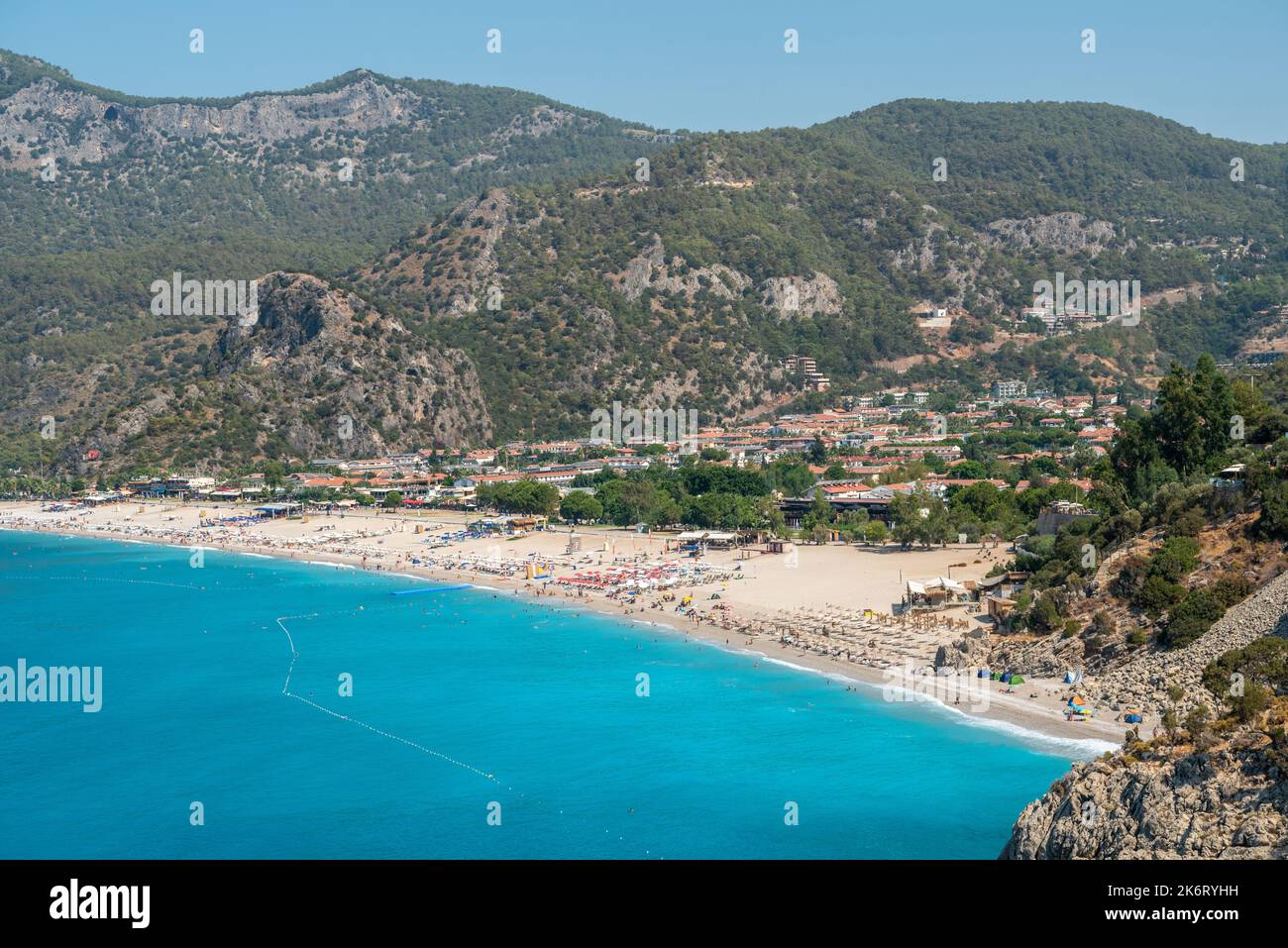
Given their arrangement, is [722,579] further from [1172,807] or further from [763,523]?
[1172,807]

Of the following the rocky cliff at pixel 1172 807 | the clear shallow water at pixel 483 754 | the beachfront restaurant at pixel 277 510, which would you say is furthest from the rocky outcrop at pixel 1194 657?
the beachfront restaurant at pixel 277 510

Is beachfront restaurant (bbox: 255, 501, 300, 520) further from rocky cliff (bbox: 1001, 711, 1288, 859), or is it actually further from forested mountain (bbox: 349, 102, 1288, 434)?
rocky cliff (bbox: 1001, 711, 1288, 859)

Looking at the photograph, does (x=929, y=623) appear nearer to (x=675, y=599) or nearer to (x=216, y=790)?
(x=675, y=599)

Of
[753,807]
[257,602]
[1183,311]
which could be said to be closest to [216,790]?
[753,807]

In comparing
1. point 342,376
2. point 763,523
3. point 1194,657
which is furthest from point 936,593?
point 342,376

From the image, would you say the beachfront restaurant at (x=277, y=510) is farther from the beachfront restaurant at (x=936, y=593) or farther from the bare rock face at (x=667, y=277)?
the bare rock face at (x=667, y=277)

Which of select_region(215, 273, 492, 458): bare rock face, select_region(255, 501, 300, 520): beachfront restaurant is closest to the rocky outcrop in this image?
select_region(255, 501, 300, 520): beachfront restaurant
